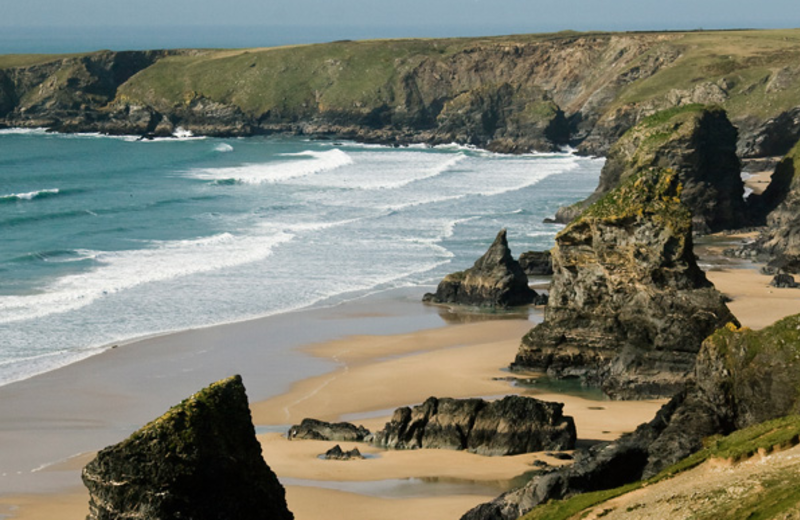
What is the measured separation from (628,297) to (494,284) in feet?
38.6

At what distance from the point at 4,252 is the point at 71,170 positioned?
133 feet

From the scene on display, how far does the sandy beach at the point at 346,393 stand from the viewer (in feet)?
82.1

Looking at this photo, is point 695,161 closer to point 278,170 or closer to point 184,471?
point 278,170

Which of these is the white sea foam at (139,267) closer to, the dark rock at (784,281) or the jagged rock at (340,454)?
the jagged rock at (340,454)

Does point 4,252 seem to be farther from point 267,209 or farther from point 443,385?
point 443,385

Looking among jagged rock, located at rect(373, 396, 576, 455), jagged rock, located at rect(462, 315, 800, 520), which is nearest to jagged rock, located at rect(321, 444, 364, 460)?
jagged rock, located at rect(373, 396, 576, 455)

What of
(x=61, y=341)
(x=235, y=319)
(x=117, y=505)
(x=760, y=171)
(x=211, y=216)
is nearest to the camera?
(x=117, y=505)

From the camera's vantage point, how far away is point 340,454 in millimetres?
27500

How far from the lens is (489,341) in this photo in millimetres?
41750

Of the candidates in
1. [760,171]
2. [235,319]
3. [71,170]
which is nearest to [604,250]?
[235,319]

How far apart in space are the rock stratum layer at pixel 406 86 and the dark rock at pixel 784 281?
6534 cm

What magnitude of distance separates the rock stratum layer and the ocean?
12928mm

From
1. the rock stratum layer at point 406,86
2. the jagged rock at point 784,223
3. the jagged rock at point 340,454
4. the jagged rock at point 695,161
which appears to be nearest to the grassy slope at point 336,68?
the rock stratum layer at point 406,86

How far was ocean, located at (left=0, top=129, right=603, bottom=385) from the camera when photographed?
151ft
